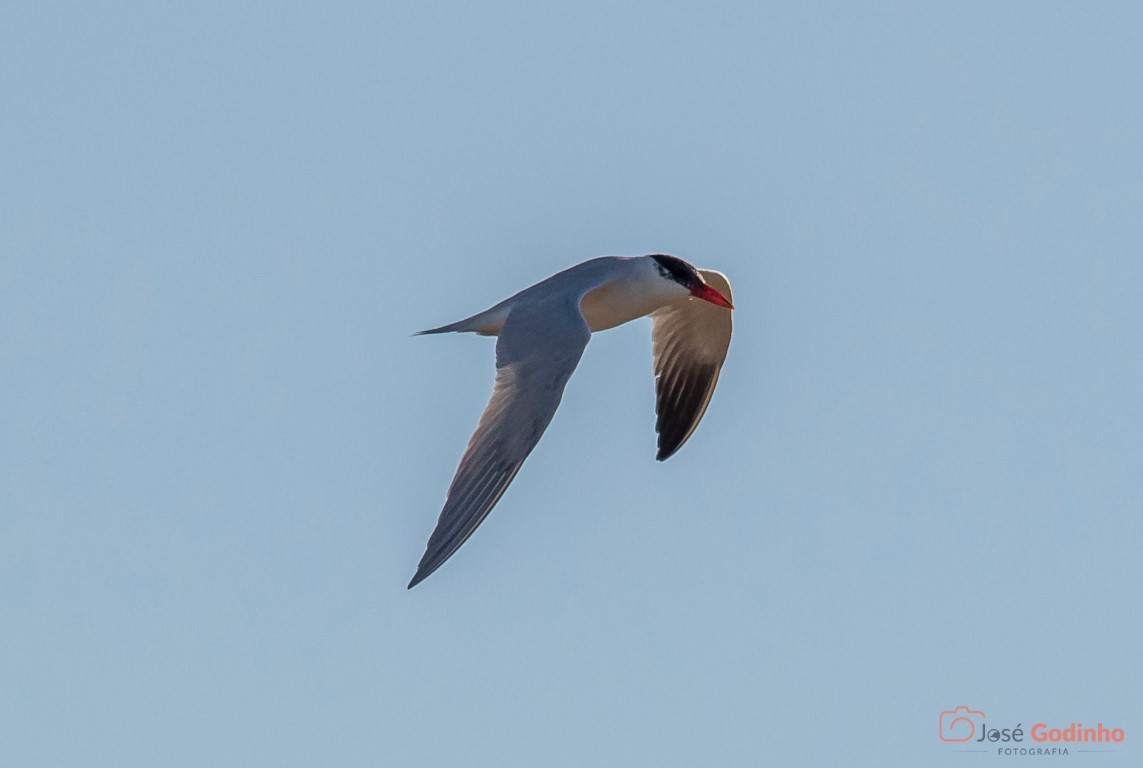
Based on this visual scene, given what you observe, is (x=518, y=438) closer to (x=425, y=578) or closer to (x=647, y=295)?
(x=425, y=578)

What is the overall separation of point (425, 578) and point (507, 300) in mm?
4123

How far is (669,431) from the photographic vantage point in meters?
15.7

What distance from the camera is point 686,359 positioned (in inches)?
631

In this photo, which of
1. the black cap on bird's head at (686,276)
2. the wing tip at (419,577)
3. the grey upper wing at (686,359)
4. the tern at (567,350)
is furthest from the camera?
the grey upper wing at (686,359)

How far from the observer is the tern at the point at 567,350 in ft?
35.6

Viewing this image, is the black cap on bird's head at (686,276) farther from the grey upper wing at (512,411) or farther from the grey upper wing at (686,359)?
the grey upper wing at (512,411)

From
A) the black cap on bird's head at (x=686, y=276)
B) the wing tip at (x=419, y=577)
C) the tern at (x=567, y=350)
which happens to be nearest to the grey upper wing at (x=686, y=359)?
the tern at (x=567, y=350)

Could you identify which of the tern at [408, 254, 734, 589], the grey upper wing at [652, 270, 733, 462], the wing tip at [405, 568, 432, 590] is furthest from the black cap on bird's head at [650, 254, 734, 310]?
the wing tip at [405, 568, 432, 590]

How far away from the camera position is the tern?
10859 mm

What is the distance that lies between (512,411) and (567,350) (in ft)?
2.43

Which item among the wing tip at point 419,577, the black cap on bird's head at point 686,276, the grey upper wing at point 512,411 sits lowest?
the wing tip at point 419,577

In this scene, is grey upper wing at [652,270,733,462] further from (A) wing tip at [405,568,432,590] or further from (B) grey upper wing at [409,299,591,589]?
(A) wing tip at [405,568,432,590]

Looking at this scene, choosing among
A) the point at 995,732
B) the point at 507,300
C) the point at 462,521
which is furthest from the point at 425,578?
the point at 995,732

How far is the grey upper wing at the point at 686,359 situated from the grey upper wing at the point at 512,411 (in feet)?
10.1
